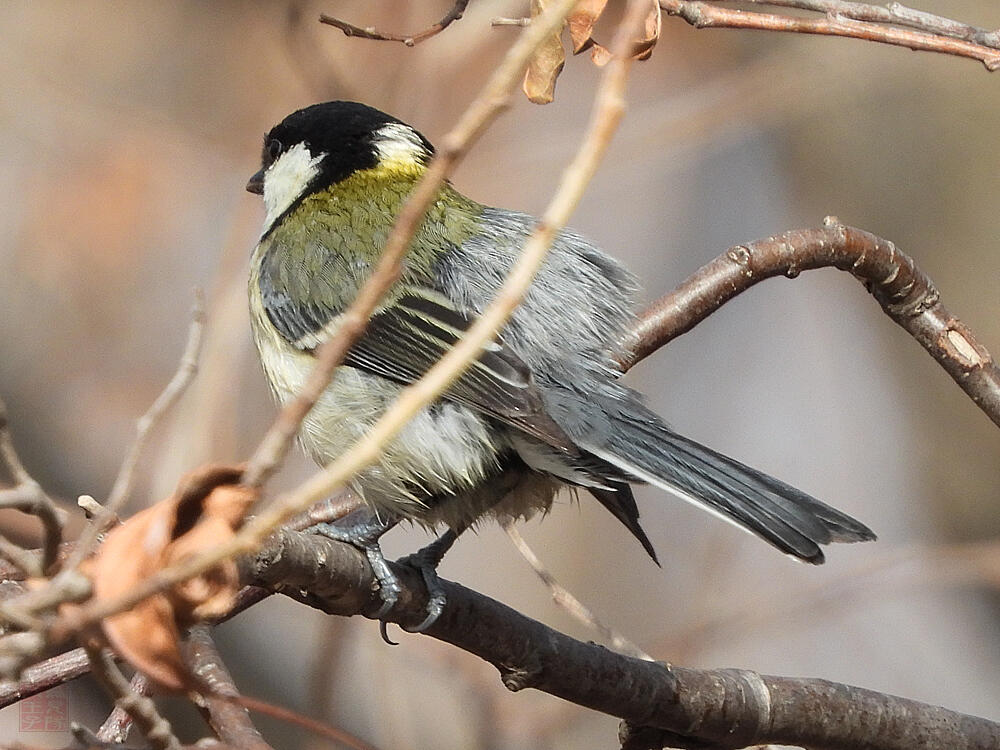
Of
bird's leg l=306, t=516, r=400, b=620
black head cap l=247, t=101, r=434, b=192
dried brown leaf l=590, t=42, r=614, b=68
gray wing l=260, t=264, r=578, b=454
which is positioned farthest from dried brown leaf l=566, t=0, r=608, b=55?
black head cap l=247, t=101, r=434, b=192

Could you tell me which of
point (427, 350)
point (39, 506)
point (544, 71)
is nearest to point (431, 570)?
point (427, 350)

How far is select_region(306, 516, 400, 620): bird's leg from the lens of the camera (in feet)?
6.51

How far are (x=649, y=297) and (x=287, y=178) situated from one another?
8.86 ft

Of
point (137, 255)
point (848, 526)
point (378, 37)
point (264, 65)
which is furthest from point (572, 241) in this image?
point (264, 65)

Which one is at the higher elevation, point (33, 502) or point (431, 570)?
point (431, 570)

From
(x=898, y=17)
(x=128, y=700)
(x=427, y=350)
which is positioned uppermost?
(x=898, y=17)

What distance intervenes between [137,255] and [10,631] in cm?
Result: 471

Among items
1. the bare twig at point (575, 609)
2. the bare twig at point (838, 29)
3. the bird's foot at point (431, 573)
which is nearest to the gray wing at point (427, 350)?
the bird's foot at point (431, 573)

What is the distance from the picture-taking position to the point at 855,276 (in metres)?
2.62

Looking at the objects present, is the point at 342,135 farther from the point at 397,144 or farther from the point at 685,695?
the point at 685,695

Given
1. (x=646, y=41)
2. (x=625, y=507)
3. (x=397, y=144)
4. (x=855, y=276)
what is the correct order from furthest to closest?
(x=397, y=144) → (x=855, y=276) → (x=625, y=507) → (x=646, y=41)

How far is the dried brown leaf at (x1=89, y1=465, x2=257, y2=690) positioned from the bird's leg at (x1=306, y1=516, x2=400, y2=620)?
783 mm

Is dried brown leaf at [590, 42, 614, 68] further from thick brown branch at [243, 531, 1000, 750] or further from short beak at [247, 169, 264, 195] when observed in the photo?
short beak at [247, 169, 264, 195]

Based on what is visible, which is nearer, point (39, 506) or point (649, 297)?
point (39, 506)
